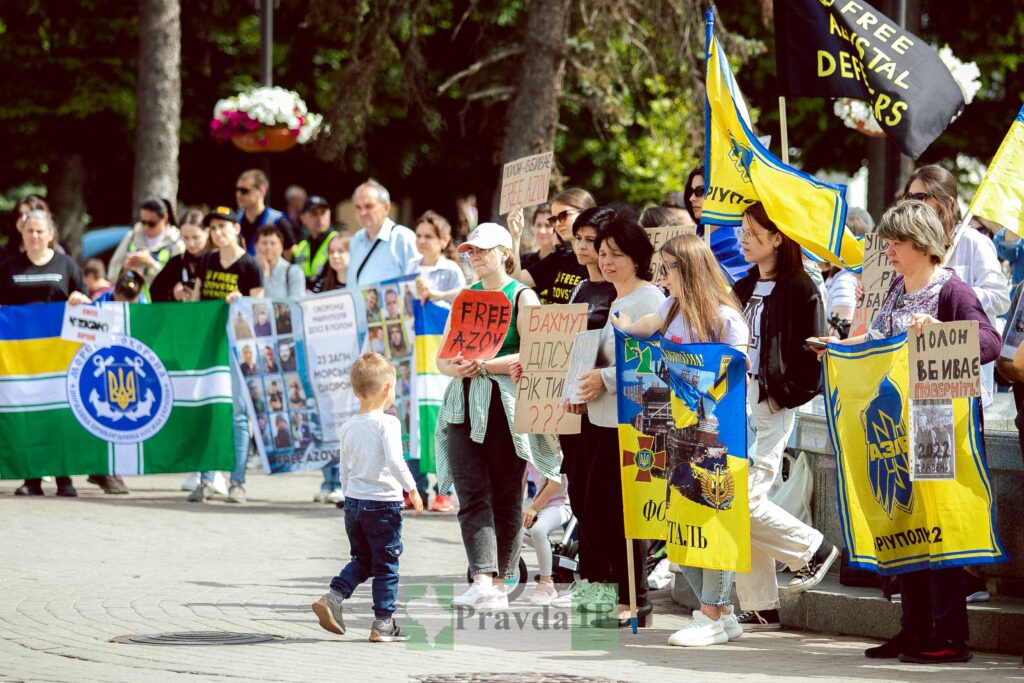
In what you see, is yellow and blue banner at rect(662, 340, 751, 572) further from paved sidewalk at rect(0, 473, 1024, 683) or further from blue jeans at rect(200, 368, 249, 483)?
blue jeans at rect(200, 368, 249, 483)

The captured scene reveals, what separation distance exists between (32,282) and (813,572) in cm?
708

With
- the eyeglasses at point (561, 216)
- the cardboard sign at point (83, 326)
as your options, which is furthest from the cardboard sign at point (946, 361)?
the cardboard sign at point (83, 326)

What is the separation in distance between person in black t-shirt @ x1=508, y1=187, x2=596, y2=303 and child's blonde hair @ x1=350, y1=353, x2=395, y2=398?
150 centimetres

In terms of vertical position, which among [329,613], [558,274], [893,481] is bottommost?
[329,613]

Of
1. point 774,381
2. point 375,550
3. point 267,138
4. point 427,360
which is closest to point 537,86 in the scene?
point 267,138

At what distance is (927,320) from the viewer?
705 cm

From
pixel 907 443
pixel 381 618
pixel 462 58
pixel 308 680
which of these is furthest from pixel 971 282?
pixel 462 58

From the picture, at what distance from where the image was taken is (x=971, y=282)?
26.6 feet

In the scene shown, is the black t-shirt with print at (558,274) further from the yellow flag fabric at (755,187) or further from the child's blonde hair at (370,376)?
the child's blonde hair at (370,376)

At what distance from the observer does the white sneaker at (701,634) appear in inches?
302

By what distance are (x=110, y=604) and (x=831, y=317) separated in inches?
172

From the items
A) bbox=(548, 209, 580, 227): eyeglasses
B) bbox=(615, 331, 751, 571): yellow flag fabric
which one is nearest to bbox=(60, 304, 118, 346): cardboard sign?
bbox=(548, 209, 580, 227): eyeglasses

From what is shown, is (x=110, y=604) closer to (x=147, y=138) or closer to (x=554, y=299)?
(x=554, y=299)

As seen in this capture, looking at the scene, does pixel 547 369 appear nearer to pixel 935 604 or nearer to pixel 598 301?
pixel 598 301
